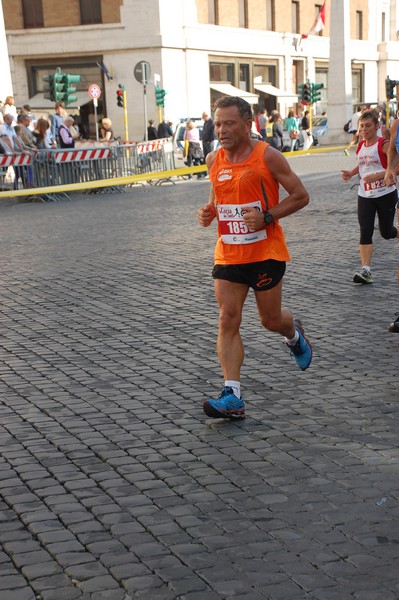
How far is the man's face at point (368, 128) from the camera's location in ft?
30.1

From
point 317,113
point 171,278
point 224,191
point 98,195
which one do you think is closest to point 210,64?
point 317,113

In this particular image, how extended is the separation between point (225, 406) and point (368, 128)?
4831 mm

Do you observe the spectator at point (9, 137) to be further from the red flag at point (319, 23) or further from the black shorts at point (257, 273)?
the red flag at point (319, 23)

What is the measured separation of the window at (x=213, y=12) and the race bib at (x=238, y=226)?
146 feet

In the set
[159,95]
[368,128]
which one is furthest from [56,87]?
[368,128]

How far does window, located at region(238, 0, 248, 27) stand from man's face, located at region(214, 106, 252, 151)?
1864 inches

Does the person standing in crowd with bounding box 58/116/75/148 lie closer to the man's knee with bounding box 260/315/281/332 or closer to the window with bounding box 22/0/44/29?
the man's knee with bounding box 260/315/281/332

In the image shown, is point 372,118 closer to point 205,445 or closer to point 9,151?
point 205,445

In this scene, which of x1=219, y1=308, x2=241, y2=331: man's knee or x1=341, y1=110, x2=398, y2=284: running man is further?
x1=341, y1=110, x2=398, y2=284: running man

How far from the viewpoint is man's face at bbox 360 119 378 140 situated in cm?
918

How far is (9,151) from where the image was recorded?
21469mm

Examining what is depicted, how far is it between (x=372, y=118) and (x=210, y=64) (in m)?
39.8

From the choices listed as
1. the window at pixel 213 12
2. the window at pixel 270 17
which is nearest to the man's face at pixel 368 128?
the window at pixel 213 12

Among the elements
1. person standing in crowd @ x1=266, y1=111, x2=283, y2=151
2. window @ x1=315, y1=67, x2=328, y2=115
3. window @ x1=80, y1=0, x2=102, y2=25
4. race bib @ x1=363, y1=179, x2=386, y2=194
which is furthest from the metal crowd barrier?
window @ x1=315, y1=67, x2=328, y2=115
